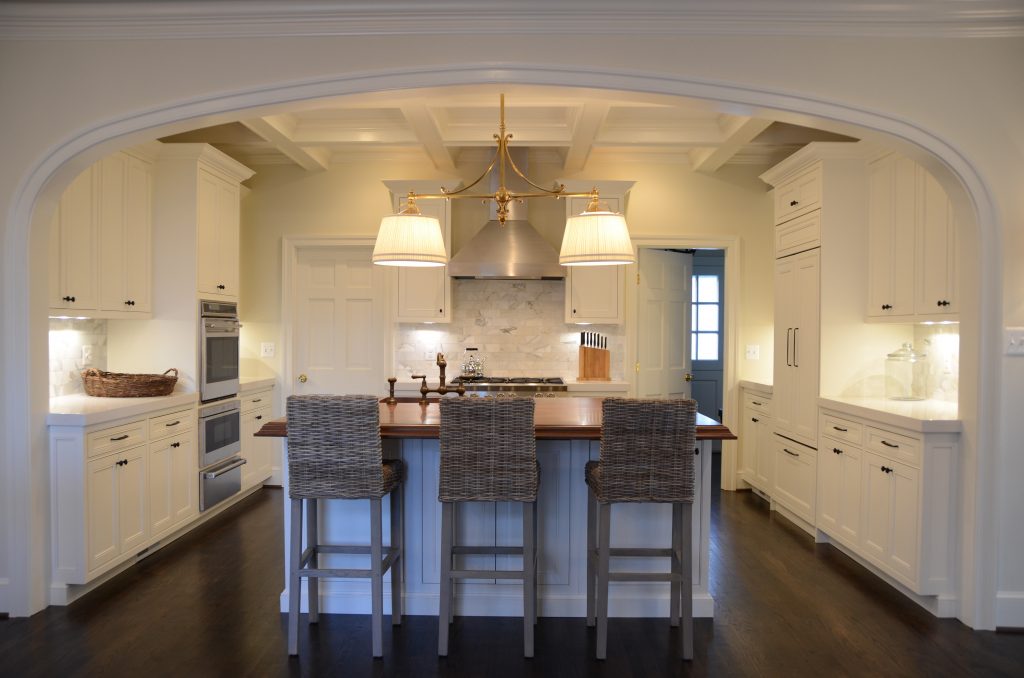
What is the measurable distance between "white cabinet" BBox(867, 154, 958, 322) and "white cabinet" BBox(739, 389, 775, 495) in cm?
132

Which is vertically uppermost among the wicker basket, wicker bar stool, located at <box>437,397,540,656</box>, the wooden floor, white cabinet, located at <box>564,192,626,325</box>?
white cabinet, located at <box>564,192,626,325</box>

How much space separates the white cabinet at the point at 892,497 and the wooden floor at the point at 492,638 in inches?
8.4

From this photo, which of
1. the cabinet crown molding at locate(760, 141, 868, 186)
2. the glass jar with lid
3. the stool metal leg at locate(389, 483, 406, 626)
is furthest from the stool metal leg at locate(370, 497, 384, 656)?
the cabinet crown molding at locate(760, 141, 868, 186)

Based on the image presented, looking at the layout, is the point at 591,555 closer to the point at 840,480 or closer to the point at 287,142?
the point at 840,480

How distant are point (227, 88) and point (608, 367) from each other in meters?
3.75

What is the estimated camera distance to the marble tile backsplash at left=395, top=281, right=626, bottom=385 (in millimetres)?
5820

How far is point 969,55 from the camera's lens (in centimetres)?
303

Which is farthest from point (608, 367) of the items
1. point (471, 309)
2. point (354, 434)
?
point (354, 434)

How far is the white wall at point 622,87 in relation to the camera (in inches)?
116

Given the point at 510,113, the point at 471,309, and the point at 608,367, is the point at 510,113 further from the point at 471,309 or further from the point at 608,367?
the point at 608,367

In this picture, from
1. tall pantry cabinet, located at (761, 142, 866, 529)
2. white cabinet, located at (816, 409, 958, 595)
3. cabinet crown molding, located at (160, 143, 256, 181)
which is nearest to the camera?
white cabinet, located at (816, 409, 958, 595)

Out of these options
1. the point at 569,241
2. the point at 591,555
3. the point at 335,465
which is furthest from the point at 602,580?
the point at 569,241

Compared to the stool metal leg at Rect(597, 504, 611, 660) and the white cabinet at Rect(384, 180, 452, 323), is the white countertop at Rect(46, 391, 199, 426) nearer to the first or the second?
the white cabinet at Rect(384, 180, 452, 323)

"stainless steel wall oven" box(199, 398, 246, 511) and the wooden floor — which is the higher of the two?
"stainless steel wall oven" box(199, 398, 246, 511)
